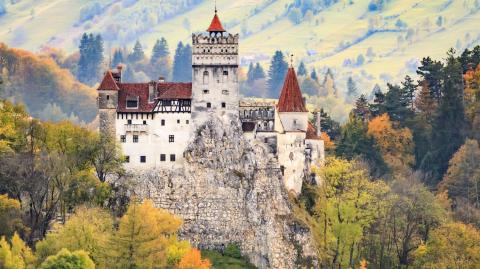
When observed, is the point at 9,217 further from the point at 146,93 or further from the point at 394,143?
the point at 394,143

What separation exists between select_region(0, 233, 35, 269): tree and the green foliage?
45.0 ft

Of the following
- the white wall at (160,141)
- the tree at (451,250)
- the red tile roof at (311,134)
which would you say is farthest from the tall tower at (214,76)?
the tree at (451,250)

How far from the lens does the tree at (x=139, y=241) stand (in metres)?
102

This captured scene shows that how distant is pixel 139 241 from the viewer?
339 feet

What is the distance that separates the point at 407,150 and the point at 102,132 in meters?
37.9

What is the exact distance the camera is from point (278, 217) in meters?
111

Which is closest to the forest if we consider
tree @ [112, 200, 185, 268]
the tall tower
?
tree @ [112, 200, 185, 268]

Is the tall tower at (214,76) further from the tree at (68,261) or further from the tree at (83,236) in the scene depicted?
the tree at (68,261)

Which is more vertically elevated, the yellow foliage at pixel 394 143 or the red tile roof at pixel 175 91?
the red tile roof at pixel 175 91

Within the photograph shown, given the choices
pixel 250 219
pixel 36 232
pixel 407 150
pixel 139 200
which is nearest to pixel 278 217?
pixel 250 219

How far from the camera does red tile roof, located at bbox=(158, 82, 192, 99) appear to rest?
4338 inches

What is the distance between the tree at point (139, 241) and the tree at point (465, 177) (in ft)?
109

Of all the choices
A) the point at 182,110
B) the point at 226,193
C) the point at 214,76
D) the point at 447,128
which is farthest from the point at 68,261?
the point at 447,128

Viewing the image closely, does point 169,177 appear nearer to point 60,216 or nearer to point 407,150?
point 60,216
